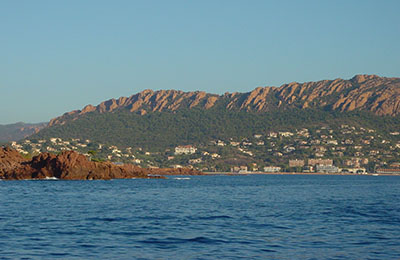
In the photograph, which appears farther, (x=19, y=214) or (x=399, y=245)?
(x=19, y=214)

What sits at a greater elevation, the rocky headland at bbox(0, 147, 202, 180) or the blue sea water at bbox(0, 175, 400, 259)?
the rocky headland at bbox(0, 147, 202, 180)

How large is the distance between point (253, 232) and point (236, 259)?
10.0m

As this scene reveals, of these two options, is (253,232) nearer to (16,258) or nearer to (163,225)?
(163,225)

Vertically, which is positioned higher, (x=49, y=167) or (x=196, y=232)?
(x=49, y=167)

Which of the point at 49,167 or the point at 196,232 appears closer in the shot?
the point at 196,232

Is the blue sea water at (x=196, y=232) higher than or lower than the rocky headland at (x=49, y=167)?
lower

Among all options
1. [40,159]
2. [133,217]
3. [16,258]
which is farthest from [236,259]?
[40,159]

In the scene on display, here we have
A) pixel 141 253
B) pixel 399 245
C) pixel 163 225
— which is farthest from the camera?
pixel 163 225

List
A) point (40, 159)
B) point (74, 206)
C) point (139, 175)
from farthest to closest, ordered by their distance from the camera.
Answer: point (139, 175) → point (40, 159) → point (74, 206)

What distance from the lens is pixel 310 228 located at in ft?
131

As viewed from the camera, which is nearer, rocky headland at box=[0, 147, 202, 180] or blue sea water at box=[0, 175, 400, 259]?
blue sea water at box=[0, 175, 400, 259]

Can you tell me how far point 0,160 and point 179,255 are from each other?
121m

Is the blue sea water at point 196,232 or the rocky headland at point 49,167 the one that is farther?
the rocky headland at point 49,167

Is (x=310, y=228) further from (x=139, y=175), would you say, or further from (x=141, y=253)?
(x=139, y=175)
